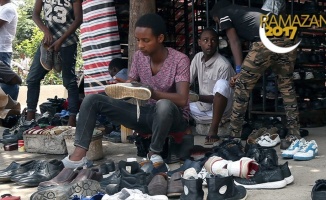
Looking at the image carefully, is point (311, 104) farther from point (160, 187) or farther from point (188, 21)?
point (160, 187)

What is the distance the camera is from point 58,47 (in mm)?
5855

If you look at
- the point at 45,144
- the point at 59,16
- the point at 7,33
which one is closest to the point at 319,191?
the point at 45,144

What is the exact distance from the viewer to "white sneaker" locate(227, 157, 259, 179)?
3639 millimetres

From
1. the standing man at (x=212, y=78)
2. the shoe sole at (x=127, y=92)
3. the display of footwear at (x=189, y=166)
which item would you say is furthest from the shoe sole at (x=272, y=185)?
the standing man at (x=212, y=78)

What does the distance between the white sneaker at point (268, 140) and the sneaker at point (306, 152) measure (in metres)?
0.58

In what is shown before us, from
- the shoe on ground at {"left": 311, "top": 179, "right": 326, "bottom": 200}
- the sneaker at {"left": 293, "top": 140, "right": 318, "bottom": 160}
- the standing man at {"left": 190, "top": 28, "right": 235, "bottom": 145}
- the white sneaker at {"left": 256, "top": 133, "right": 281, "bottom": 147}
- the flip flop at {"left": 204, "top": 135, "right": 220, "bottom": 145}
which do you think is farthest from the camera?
the standing man at {"left": 190, "top": 28, "right": 235, "bottom": 145}

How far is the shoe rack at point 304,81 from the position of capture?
6.77 metres

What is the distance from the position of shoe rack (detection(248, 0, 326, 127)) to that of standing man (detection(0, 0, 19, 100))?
130 inches

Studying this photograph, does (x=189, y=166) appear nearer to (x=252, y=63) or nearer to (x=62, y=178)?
(x=62, y=178)

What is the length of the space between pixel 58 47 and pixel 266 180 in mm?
3236

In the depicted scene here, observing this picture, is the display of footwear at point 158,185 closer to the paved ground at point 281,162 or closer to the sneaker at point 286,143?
the paved ground at point 281,162

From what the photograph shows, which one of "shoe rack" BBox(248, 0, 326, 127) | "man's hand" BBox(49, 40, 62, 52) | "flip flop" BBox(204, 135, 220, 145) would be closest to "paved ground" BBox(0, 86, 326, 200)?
"flip flop" BBox(204, 135, 220, 145)

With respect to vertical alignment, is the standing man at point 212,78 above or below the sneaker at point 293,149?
above

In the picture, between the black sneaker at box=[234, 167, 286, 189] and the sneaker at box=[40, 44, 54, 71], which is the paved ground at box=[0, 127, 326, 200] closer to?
the black sneaker at box=[234, 167, 286, 189]
